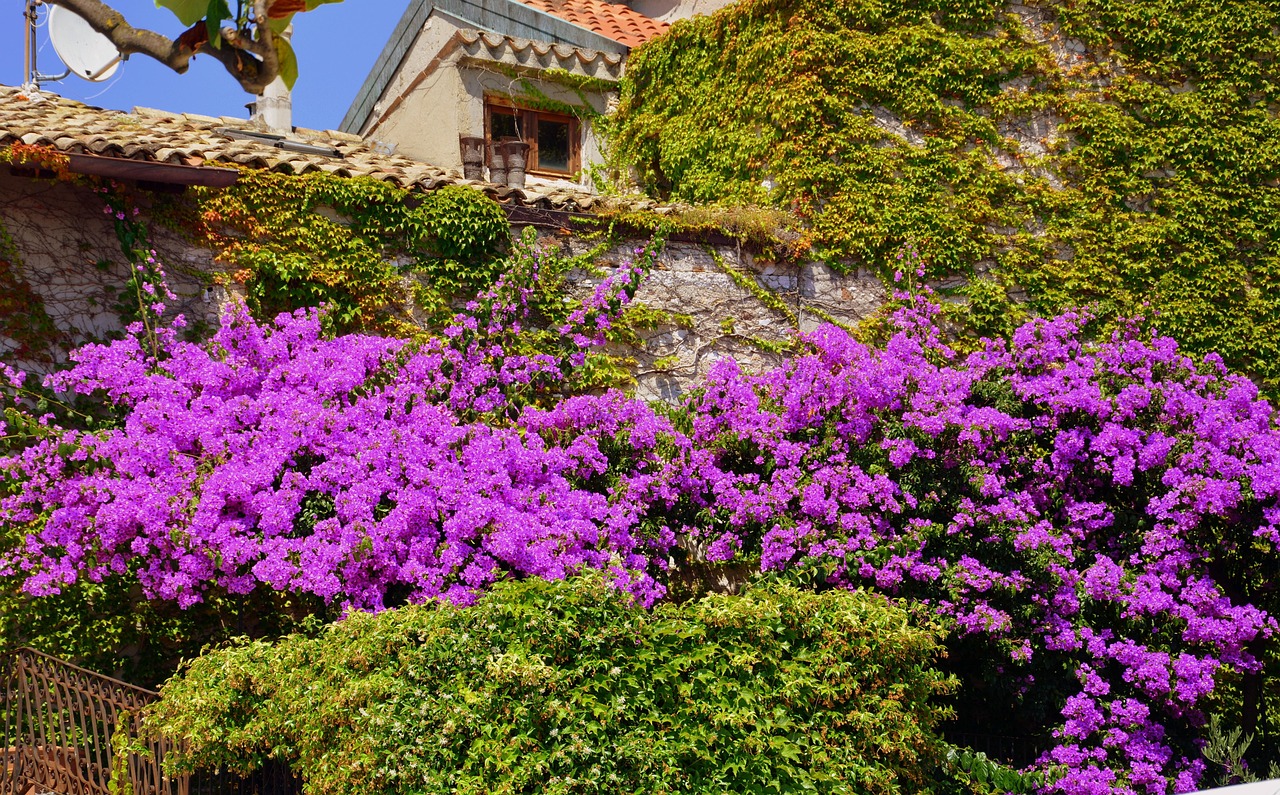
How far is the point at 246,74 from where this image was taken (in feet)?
16.5

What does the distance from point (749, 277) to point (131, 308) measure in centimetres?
539

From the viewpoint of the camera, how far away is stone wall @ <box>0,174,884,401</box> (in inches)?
321

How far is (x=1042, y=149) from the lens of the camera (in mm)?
10672

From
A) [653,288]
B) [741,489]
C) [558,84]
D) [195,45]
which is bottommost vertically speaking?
[741,489]

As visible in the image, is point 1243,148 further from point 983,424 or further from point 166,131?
point 166,131

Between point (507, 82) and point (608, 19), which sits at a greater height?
point (608, 19)

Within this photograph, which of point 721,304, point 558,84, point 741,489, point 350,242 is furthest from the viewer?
point 558,84

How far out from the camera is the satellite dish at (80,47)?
10422 mm

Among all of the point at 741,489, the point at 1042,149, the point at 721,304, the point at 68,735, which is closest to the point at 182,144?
the point at 68,735

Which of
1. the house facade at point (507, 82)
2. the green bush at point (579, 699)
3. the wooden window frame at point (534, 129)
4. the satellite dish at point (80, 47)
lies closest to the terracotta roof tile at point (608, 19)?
the house facade at point (507, 82)

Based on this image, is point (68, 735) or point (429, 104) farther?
point (429, 104)

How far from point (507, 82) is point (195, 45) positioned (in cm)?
773

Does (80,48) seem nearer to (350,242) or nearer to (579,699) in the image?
(350,242)

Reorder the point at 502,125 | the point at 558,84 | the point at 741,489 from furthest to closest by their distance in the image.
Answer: the point at 558,84 < the point at 502,125 < the point at 741,489
